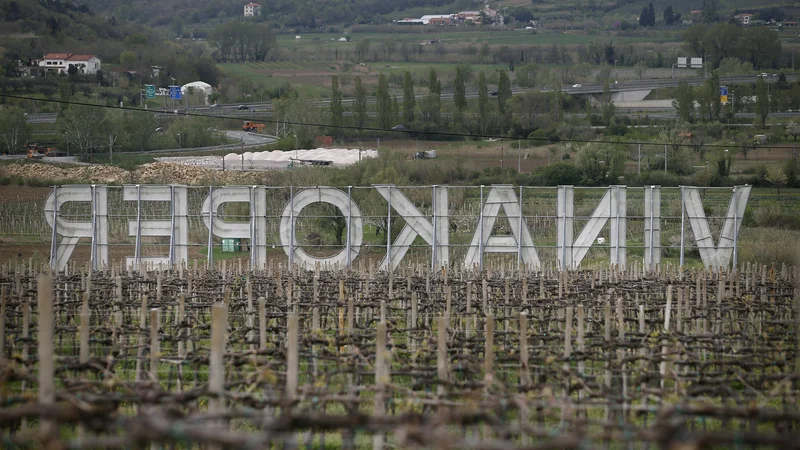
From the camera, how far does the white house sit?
115 meters

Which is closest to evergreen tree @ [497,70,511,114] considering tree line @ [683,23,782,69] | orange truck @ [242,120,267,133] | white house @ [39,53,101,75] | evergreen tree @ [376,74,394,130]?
evergreen tree @ [376,74,394,130]

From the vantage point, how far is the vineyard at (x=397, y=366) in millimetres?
11094

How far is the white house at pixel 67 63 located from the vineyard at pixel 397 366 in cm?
8546

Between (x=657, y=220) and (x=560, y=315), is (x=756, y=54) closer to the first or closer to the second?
(x=657, y=220)

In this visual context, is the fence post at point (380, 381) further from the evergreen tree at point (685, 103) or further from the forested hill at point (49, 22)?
the forested hill at point (49, 22)

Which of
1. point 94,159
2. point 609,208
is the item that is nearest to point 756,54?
point 94,159

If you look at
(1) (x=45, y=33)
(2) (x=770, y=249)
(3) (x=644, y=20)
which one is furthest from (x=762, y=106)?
(3) (x=644, y=20)

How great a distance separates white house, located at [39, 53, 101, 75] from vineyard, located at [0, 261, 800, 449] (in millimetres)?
85464

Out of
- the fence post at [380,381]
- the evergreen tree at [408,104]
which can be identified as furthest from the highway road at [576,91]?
the fence post at [380,381]

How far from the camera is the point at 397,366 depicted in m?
21.3

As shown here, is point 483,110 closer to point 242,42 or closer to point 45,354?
point 45,354

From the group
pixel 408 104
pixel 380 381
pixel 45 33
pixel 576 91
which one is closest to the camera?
pixel 380 381

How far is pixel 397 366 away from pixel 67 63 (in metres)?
103

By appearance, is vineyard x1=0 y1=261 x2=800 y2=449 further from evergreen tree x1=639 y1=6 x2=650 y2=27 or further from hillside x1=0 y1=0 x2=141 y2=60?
evergreen tree x1=639 y1=6 x2=650 y2=27
